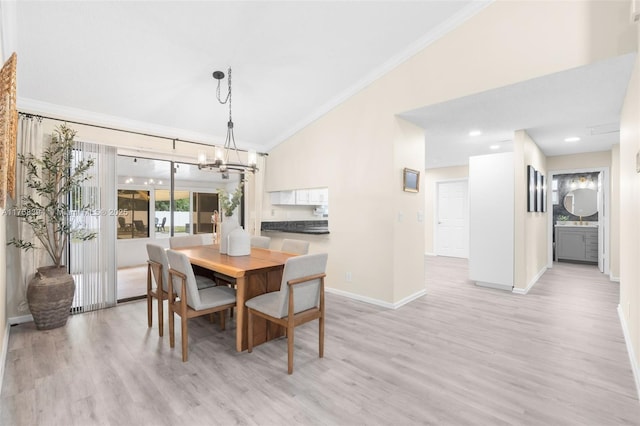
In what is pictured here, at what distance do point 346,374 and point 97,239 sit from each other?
340cm

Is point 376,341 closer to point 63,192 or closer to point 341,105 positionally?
point 341,105

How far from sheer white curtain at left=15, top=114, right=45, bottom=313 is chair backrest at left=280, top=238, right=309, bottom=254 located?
2700 mm

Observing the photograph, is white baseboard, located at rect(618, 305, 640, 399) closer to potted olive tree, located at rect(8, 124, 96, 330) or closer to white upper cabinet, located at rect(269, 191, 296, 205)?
white upper cabinet, located at rect(269, 191, 296, 205)

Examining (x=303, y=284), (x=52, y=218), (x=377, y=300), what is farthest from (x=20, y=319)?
(x=377, y=300)

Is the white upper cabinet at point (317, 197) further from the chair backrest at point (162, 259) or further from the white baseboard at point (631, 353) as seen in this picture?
the white baseboard at point (631, 353)

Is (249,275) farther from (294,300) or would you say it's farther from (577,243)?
(577,243)

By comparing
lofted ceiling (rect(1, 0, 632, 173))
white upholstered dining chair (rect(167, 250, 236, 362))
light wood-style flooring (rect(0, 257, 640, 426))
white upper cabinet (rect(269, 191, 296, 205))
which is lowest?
light wood-style flooring (rect(0, 257, 640, 426))

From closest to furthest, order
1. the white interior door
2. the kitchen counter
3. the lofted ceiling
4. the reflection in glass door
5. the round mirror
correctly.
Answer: the lofted ceiling
the kitchen counter
the reflection in glass door
the round mirror
the white interior door

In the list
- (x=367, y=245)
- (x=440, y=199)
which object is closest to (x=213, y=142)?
(x=367, y=245)

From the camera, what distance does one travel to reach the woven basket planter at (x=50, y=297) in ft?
10.1

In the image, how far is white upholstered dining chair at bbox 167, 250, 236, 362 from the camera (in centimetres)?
245

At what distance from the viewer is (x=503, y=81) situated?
9.52ft

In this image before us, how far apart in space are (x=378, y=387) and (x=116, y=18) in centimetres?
349

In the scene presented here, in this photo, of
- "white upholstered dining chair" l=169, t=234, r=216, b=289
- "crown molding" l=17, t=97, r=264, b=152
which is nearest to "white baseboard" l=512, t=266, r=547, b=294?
"white upholstered dining chair" l=169, t=234, r=216, b=289
